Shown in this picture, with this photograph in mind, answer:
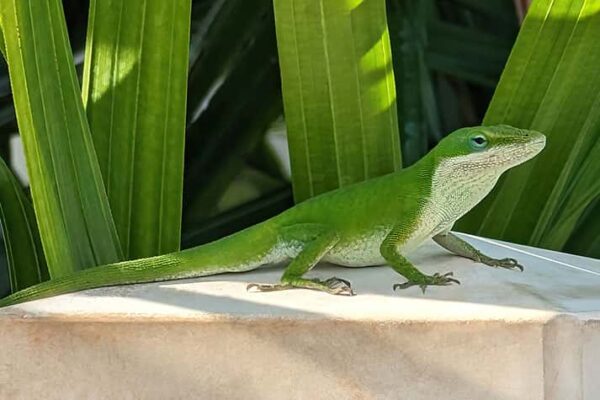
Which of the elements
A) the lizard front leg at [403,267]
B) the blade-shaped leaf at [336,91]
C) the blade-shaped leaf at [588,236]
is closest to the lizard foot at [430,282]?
the lizard front leg at [403,267]

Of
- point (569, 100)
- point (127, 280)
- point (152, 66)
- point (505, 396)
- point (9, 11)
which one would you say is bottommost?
point (505, 396)

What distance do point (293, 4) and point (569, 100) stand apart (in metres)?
0.48

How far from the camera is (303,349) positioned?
898mm

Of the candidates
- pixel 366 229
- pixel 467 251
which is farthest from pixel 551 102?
pixel 366 229

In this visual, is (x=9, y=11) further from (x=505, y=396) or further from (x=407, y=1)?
(x=407, y=1)

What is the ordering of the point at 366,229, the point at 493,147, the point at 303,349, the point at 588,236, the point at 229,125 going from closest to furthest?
the point at 303,349 < the point at 493,147 < the point at 366,229 < the point at 588,236 < the point at 229,125

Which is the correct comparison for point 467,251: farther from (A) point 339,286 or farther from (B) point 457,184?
(A) point 339,286

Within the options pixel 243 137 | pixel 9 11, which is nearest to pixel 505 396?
pixel 9 11

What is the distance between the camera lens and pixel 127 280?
106cm

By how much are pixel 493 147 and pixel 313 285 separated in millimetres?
291

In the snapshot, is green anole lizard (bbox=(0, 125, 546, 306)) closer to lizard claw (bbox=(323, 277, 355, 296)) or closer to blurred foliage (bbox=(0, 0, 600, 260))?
lizard claw (bbox=(323, 277, 355, 296))

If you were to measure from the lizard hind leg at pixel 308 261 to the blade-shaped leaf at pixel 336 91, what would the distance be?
220 mm

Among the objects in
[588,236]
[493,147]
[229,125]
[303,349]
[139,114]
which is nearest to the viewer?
[303,349]

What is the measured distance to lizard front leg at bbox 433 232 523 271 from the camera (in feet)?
3.79
